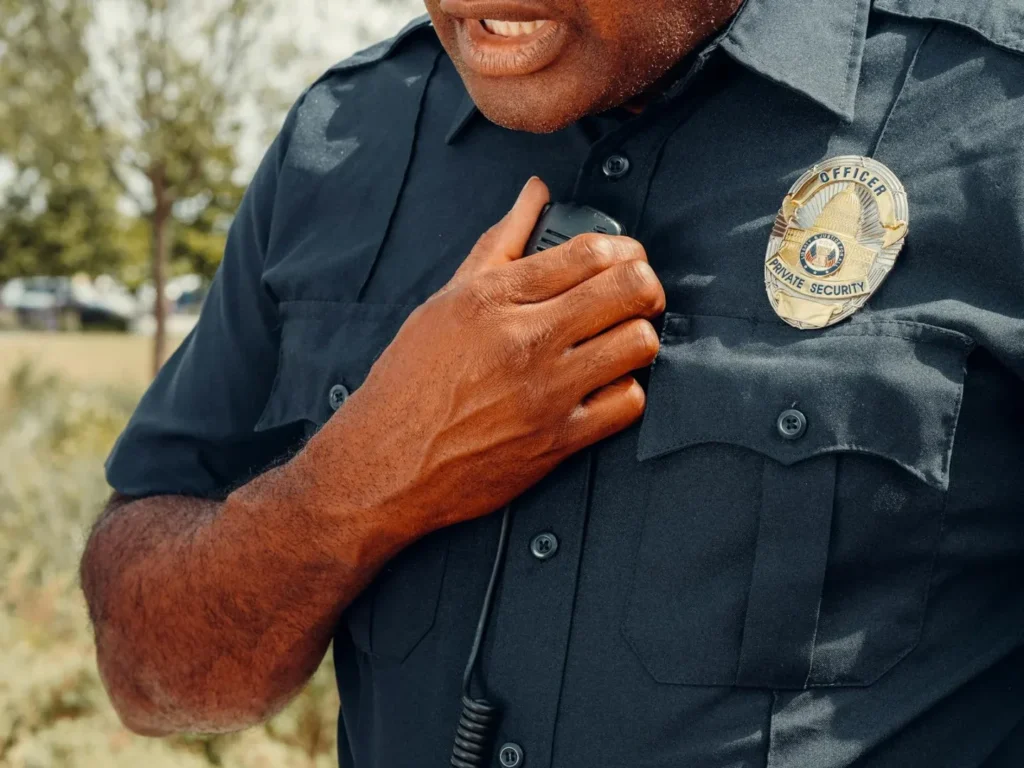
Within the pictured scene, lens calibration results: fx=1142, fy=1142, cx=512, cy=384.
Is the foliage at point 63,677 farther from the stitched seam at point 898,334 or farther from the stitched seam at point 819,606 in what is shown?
the stitched seam at point 898,334

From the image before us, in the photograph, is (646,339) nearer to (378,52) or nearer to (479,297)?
(479,297)

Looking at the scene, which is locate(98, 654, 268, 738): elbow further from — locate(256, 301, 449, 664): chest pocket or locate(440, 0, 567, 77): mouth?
locate(440, 0, 567, 77): mouth

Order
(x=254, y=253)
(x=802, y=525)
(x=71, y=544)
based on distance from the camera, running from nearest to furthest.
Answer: (x=802, y=525), (x=254, y=253), (x=71, y=544)

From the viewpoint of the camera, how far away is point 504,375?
57.6 inches

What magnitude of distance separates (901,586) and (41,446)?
789 cm

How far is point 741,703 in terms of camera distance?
54.2 inches

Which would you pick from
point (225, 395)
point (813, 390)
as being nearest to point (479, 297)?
point (813, 390)

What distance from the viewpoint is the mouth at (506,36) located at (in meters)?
1.47

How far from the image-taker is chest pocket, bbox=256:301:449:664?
1624 millimetres

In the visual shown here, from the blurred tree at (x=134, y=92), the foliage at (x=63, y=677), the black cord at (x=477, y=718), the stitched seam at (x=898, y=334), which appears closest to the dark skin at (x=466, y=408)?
the black cord at (x=477, y=718)

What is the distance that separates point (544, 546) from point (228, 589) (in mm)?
536

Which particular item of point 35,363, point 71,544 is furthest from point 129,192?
point 71,544

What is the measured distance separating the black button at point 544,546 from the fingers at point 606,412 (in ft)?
0.45

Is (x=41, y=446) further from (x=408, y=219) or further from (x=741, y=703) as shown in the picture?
(x=741, y=703)
